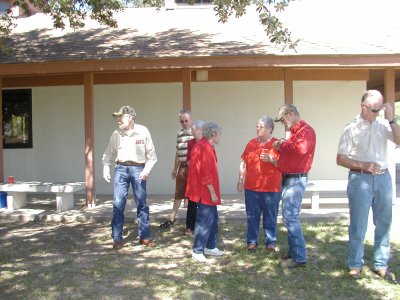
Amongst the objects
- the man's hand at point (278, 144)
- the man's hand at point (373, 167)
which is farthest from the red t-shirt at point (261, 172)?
the man's hand at point (373, 167)

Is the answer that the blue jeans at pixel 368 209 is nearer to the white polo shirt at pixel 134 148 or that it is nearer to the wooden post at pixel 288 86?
the white polo shirt at pixel 134 148

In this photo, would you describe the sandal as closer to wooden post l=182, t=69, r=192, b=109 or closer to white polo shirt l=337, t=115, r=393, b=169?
wooden post l=182, t=69, r=192, b=109

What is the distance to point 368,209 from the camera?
422 cm

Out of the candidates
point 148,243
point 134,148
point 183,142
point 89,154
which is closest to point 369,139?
point 183,142

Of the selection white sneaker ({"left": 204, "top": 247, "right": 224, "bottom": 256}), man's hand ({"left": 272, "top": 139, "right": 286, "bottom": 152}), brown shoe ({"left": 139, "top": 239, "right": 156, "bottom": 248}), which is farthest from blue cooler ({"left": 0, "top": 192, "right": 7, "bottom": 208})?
man's hand ({"left": 272, "top": 139, "right": 286, "bottom": 152})

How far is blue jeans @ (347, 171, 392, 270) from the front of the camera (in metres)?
4.20

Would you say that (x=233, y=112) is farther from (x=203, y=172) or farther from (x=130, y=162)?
(x=203, y=172)

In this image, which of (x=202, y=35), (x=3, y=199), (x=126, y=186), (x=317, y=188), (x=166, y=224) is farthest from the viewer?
(x=202, y=35)

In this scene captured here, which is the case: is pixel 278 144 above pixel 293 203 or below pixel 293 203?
above

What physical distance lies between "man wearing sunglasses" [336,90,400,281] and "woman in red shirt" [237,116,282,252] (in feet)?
2.85

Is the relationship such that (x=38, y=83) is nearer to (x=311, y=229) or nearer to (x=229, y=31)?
(x=229, y=31)

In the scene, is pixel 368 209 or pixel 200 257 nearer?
pixel 368 209

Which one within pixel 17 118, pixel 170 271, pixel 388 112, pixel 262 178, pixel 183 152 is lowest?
pixel 170 271

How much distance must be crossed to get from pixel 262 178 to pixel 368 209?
1198 mm
